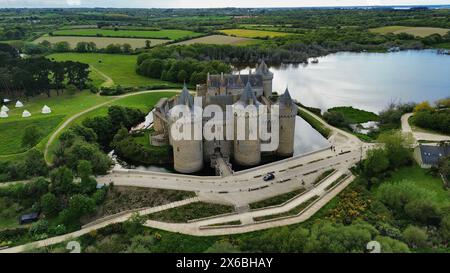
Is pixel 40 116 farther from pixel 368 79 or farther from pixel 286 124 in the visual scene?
pixel 368 79

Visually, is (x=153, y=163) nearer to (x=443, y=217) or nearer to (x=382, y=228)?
(x=382, y=228)

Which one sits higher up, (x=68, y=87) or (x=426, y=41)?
(x=426, y=41)

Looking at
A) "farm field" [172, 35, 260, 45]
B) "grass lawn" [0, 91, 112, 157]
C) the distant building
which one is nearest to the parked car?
the distant building

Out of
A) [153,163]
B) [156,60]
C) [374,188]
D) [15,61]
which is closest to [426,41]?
[156,60]

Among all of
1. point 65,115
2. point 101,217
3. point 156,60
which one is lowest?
point 101,217

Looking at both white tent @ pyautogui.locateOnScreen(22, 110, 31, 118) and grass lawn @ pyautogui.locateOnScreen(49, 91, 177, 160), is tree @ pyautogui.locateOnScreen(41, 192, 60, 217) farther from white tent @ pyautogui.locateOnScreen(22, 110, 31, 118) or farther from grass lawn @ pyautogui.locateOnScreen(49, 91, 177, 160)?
white tent @ pyautogui.locateOnScreen(22, 110, 31, 118)

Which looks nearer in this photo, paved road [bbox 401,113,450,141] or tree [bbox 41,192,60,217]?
tree [bbox 41,192,60,217]
